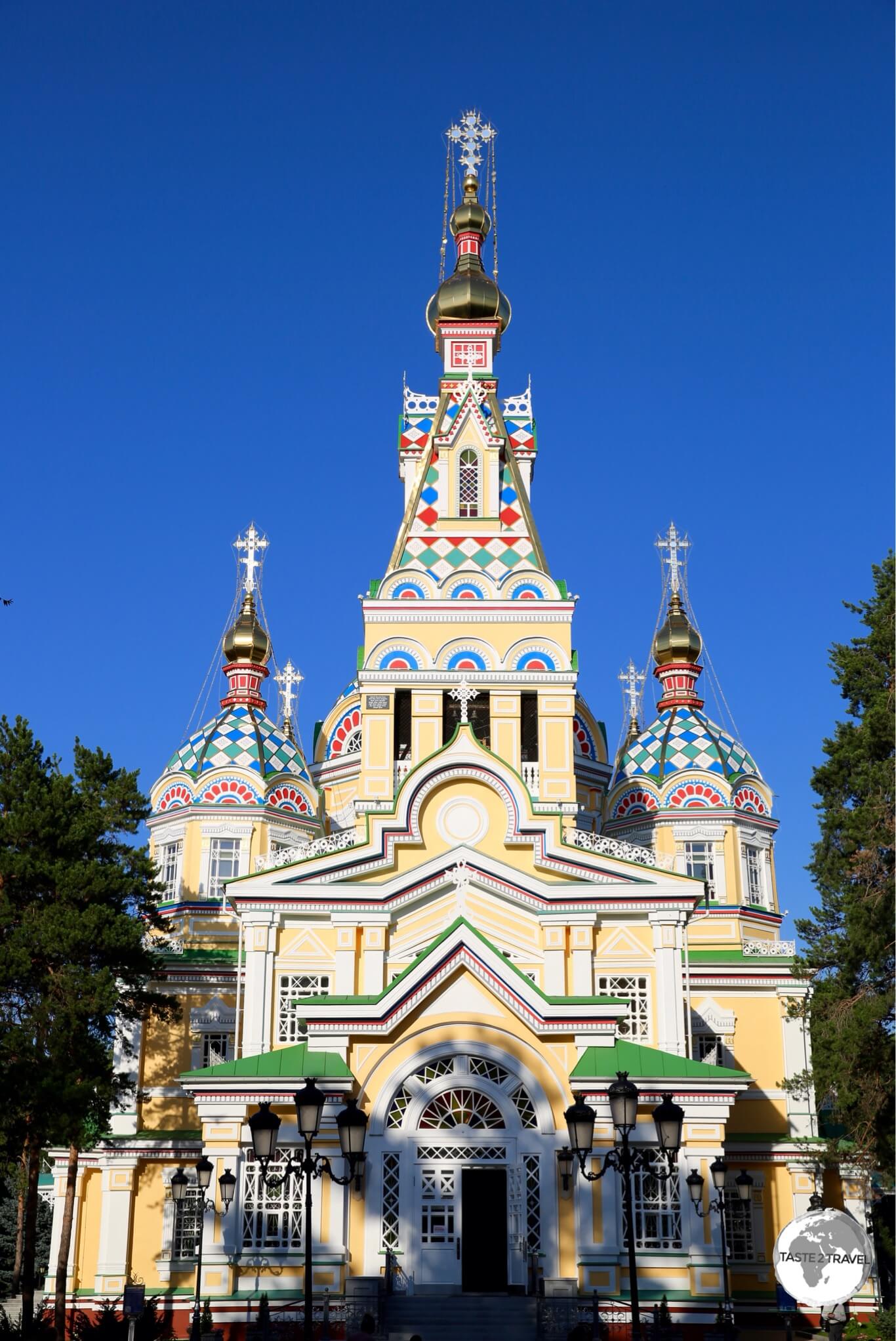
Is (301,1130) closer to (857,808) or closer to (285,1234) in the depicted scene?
(285,1234)

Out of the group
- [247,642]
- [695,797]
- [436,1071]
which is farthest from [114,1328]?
[247,642]

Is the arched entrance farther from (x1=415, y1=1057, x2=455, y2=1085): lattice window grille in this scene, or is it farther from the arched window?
the arched window

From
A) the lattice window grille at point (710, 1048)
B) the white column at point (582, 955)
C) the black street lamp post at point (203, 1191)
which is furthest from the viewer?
the lattice window grille at point (710, 1048)

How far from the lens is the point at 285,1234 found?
24000 millimetres

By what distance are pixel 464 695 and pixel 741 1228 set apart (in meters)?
12.8

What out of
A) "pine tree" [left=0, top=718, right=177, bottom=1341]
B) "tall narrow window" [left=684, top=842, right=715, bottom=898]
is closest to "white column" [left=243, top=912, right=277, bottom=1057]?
"pine tree" [left=0, top=718, right=177, bottom=1341]

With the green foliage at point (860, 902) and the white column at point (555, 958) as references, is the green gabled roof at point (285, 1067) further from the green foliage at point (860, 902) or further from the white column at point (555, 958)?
the green foliage at point (860, 902)

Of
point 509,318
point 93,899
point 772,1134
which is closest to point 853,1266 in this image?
point 93,899

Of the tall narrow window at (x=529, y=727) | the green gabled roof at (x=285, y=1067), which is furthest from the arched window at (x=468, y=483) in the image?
the green gabled roof at (x=285, y=1067)

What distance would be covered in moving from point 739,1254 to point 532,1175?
333 inches

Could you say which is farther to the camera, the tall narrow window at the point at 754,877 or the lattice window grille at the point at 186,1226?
the tall narrow window at the point at 754,877

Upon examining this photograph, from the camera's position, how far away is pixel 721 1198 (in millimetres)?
22984

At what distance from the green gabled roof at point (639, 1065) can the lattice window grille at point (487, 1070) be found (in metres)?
1.20

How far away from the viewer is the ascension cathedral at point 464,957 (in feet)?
78.4
